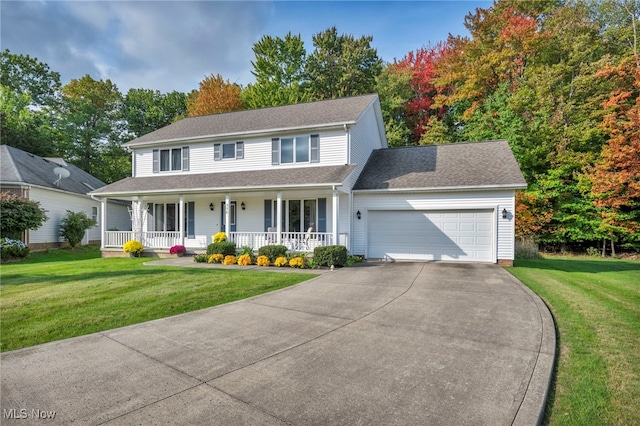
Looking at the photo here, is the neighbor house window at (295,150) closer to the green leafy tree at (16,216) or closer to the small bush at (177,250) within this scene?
the small bush at (177,250)

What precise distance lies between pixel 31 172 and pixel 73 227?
13.8 feet

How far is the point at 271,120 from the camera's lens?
16.1 meters

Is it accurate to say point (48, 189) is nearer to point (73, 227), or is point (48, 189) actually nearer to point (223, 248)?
point (73, 227)

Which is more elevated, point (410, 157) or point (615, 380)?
point (410, 157)

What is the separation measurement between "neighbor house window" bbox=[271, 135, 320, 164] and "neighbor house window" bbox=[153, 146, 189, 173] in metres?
5.36

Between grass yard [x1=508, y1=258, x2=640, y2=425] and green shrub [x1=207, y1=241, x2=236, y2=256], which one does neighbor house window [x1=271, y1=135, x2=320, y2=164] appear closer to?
green shrub [x1=207, y1=241, x2=236, y2=256]

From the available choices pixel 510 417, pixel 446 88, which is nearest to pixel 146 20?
pixel 510 417

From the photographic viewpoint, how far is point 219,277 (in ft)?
29.8

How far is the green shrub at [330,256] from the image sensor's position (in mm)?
11180

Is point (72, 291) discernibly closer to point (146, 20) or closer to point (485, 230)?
point (146, 20)

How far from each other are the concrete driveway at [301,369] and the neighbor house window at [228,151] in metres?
11.0

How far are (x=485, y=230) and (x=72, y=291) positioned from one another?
1360 centimetres

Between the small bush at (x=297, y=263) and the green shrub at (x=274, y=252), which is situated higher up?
the green shrub at (x=274, y=252)

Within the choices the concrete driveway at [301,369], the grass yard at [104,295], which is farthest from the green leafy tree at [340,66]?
the concrete driveway at [301,369]
